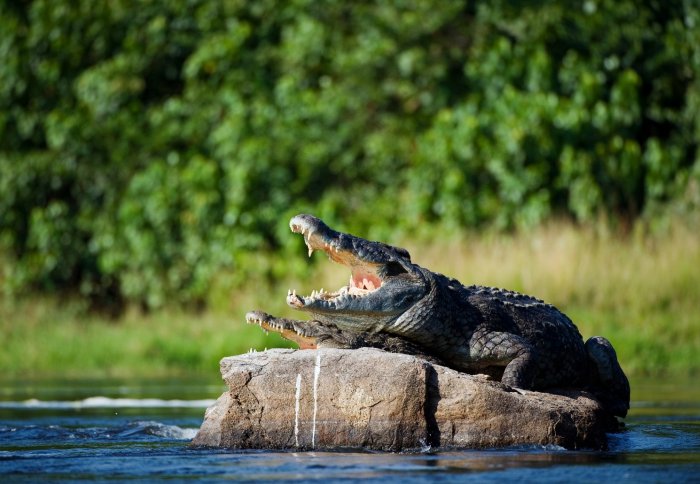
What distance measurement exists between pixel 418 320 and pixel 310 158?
1579 cm

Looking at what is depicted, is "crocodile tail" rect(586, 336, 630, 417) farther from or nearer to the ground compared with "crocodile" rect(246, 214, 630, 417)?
nearer to the ground

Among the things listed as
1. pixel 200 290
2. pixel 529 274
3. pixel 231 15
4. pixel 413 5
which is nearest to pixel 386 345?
pixel 529 274

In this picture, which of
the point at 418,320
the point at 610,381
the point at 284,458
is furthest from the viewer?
the point at 610,381

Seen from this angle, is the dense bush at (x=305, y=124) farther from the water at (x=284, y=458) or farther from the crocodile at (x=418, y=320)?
the crocodile at (x=418, y=320)

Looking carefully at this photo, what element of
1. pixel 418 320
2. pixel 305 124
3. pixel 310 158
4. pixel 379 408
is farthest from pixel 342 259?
pixel 305 124

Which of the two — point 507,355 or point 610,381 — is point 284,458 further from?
point 610,381

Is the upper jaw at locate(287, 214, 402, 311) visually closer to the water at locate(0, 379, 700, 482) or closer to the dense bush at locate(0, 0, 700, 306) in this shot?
the water at locate(0, 379, 700, 482)

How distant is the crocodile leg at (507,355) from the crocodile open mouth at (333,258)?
794 mm

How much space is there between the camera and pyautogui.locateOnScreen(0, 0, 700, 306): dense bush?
73.8ft

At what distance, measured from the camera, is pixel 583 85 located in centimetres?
2255

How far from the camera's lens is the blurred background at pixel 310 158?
19953 millimetres

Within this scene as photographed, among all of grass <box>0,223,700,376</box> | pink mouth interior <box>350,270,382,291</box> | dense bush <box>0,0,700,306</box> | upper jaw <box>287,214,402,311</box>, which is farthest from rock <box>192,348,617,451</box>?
dense bush <box>0,0,700,306</box>

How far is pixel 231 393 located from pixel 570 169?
46.9 feet

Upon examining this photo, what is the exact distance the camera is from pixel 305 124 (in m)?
25.1
